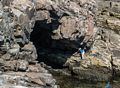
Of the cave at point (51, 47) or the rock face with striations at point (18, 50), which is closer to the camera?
the rock face with striations at point (18, 50)

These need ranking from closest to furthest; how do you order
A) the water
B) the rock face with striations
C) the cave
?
the rock face with striations → the water → the cave

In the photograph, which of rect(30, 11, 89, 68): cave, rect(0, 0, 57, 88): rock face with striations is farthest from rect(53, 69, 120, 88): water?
rect(0, 0, 57, 88): rock face with striations

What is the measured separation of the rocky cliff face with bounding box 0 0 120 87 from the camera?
36406mm

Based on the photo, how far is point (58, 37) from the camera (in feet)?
154

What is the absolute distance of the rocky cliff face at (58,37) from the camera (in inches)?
1433

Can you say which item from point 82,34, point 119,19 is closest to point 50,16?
point 82,34

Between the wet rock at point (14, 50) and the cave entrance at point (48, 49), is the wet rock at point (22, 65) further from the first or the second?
the cave entrance at point (48, 49)

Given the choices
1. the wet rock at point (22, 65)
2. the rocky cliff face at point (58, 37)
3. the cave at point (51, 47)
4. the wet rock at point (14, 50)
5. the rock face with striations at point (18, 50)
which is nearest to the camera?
the rock face with striations at point (18, 50)

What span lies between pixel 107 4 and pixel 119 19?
5.26 metres

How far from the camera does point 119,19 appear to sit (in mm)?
62062

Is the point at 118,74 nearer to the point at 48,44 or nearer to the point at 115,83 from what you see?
the point at 115,83

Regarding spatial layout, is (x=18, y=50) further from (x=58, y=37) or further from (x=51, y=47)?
(x=51, y=47)

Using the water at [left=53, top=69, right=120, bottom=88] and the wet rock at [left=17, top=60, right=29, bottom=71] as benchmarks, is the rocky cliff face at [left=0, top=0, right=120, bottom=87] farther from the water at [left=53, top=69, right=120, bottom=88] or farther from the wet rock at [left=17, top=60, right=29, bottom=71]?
the water at [left=53, top=69, right=120, bottom=88]

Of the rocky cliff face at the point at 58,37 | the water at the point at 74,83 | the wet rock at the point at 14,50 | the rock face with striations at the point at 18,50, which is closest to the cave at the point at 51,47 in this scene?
the rocky cliff face at the point at 58,37
